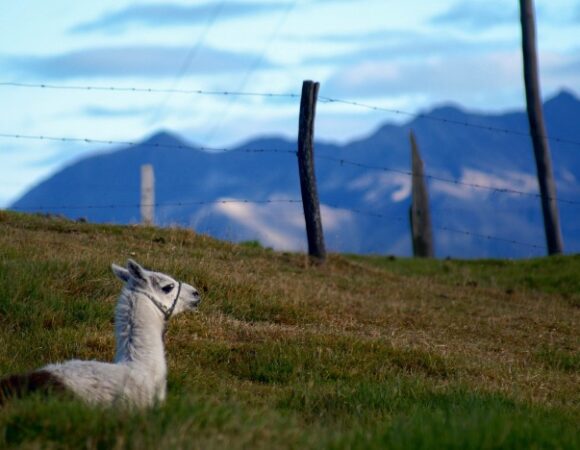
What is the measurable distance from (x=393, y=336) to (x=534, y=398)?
8.91 feet

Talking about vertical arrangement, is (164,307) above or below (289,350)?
above

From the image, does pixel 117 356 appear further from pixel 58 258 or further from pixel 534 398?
pixel 58 258

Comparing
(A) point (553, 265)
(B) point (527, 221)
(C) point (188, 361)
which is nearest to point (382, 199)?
(B) point (527, 221)

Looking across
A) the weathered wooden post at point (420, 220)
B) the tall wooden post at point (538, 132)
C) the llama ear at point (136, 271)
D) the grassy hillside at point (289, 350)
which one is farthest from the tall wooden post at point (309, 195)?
the llama ear at point (136, 271)

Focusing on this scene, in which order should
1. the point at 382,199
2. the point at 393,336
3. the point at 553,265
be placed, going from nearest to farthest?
the point at 393,336 < the point at 553,265 < the point at 382,199

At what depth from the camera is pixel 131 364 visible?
24.0 ft

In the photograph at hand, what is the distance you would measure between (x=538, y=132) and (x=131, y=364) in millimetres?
18381

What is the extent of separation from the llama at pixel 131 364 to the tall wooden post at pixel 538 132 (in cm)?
1699

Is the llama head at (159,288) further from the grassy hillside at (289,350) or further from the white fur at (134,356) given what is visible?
the grassy hillside at (289,350)

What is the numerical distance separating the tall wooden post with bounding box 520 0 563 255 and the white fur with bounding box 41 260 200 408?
668 inches

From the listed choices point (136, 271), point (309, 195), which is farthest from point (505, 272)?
point (136, 271)

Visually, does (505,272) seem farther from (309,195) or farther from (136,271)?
(136,271)

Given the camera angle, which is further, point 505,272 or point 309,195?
point 505,272

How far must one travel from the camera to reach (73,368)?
23.1 ft
